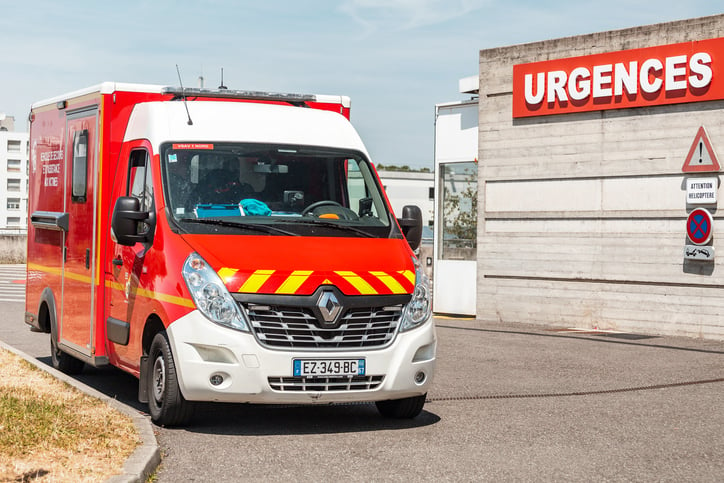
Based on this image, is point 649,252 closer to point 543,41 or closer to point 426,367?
point 543,41

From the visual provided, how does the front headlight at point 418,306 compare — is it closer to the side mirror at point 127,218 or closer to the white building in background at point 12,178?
the side mirror at point 127,218

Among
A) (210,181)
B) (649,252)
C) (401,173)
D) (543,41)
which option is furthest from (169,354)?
(401,173)

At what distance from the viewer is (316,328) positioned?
7.98 metres

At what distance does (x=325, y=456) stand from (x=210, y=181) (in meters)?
2.56

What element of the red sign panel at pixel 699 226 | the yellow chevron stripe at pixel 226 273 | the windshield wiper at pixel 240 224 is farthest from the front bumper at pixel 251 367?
the red sign panel at pixel 699 226

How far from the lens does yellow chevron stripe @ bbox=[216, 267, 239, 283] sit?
25.8 feet

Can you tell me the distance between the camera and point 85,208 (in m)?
10.2

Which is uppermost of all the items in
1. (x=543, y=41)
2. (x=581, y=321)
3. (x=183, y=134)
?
(x=543, y=41)

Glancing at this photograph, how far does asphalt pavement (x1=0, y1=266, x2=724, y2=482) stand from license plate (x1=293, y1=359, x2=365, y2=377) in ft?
1.53

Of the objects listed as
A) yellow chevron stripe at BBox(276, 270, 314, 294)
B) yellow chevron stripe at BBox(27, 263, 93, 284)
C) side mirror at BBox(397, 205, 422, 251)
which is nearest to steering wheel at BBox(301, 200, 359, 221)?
side mirror at BBox(397, 205, 422, 251)

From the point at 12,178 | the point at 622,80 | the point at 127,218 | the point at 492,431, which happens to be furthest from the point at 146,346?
the point at 12,178

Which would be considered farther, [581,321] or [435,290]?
[435,290]

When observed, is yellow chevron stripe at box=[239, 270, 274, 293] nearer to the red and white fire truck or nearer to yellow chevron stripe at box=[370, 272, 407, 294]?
the red and white fire truck

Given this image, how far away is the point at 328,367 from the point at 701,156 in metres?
10.8
